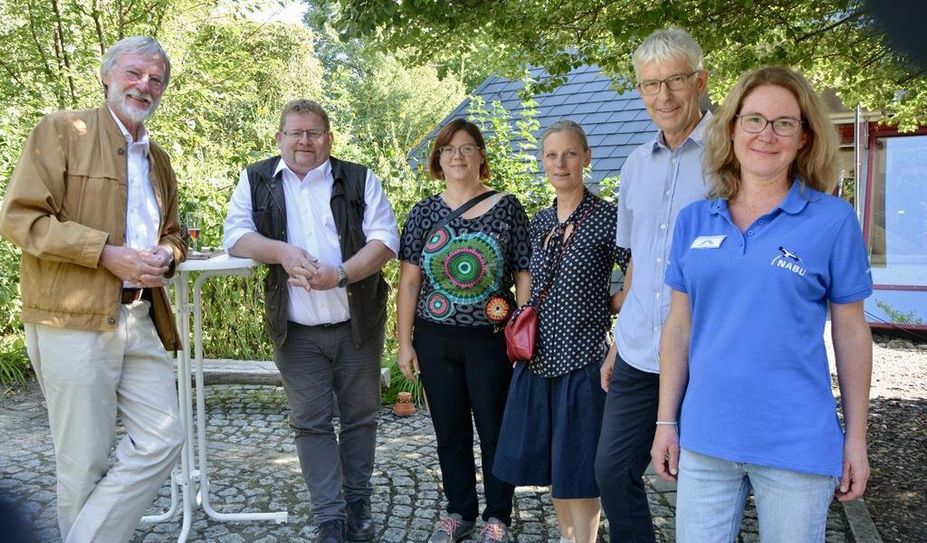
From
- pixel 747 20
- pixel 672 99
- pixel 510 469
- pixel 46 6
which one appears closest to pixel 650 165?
pixel 672 99

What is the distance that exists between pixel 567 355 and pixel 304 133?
1.58m

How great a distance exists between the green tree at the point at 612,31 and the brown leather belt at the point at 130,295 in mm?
1717

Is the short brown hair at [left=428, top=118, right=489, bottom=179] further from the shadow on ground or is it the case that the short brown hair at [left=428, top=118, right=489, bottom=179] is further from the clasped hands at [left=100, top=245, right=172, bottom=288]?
the shadow on ground

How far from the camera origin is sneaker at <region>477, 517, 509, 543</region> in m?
3.79

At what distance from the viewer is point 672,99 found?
106 inches

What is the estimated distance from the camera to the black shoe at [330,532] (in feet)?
12.2

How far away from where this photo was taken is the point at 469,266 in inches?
144

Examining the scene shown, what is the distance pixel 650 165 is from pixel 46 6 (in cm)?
733

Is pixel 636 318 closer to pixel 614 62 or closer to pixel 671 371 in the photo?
pixel 671 371

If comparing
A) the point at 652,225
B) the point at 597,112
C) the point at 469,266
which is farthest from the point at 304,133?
the point at 597,112

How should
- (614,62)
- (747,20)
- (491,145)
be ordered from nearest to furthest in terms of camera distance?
(747,20), (614,62), (491,145)

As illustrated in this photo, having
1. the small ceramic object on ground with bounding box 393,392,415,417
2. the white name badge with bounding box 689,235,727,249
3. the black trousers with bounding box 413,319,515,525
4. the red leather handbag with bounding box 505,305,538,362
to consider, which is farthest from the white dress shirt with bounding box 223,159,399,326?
the small ceramic object on ground with bounding box 393,392,415,417

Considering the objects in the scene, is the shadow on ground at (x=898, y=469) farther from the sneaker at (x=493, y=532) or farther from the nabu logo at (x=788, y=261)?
the nabu logo at (x=788, y=261)

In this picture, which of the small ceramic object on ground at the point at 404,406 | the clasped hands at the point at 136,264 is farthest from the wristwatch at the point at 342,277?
the small ceramic object on ground at the point at 404,406
